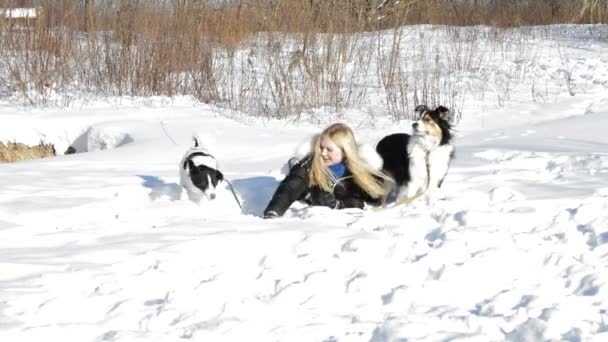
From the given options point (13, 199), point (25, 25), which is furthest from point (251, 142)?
point (25, 25)

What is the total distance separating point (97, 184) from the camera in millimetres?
6688

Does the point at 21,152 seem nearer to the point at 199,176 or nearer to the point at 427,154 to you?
the point at 199,176

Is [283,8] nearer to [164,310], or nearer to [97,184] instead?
[97,184]

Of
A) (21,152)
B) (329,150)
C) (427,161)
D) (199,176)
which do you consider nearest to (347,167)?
(329,150)

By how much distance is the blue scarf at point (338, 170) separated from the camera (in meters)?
5.89

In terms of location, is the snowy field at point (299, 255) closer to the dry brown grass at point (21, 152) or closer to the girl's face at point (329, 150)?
the girl's face at point (329, 150)

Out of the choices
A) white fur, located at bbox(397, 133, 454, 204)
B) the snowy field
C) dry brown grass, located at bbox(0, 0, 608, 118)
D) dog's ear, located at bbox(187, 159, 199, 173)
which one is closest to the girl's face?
the snowy field

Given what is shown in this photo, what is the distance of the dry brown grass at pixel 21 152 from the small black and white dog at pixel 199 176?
134 inches

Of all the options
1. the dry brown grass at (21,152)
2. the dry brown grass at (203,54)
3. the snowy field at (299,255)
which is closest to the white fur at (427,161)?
the snowy field at (299,255)

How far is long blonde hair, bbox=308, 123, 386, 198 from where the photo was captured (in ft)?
19.2

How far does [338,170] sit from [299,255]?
142 centimetres

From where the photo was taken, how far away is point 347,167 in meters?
5.95

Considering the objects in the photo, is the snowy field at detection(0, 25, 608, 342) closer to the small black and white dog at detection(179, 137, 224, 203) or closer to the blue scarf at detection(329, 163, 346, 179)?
the small black and white dog at detection(179, 137, 224, 203)

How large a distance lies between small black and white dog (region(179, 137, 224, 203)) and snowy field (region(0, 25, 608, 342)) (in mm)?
111
